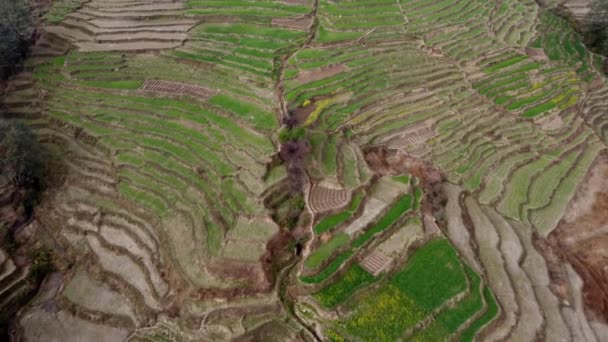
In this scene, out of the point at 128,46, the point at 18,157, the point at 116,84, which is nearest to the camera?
the point at 18,157

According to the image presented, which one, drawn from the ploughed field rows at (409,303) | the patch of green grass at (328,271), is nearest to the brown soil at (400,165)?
the ploughed field rows at (409,303)

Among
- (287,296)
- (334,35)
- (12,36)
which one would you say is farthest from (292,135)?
(12,36)

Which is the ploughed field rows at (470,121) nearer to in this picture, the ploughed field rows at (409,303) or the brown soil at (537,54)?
the ploughed field rows at (409,303)

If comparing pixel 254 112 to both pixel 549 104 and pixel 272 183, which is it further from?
pixel 549 104

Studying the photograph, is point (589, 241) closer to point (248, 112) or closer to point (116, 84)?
point (248, 112)

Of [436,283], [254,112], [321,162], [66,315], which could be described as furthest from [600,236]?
[66,315]

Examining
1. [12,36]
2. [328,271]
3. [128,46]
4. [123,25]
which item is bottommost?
[328,271]
